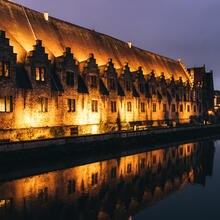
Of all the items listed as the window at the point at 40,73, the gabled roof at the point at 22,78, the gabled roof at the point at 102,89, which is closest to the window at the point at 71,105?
the window at the point at 40,73

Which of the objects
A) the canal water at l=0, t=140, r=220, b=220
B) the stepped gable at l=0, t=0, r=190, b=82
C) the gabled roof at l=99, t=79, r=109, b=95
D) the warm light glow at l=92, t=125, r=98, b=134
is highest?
the stepped gable at l=0, t=0, r=190, b=82

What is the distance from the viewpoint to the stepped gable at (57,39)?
114 feet

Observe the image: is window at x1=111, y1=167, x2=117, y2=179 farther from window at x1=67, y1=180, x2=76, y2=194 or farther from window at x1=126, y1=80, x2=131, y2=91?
window at x1=126, y1=80, x2=131, y2=91

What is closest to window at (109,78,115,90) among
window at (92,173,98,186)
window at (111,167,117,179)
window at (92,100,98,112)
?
window at (92,100,98,112)

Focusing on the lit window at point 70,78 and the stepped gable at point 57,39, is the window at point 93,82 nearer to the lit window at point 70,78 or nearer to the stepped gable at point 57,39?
the stepped gable at point 57,39

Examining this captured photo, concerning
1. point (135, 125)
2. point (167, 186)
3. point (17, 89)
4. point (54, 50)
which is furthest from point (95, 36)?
point (167, 186)

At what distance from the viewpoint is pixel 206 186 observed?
67.4 ft

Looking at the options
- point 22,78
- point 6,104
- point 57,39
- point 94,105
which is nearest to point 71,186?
point 6,104

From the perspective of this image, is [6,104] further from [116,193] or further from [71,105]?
[116,193]

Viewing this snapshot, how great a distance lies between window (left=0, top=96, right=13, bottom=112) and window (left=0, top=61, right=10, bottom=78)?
2493 mm

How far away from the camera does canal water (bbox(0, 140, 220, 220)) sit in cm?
1434

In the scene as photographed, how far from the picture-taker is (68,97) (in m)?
36.2

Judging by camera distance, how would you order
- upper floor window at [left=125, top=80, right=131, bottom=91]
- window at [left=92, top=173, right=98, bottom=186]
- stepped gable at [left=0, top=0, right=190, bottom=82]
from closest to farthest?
window at [left=92, top=173, right=98, bottom=186] < stepped gable at [left=0, top=0, right=190, bottom=82] < upper floor window at [left=125, top=80, right=131, bottom=91]

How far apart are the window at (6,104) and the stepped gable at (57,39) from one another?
5.80 m
